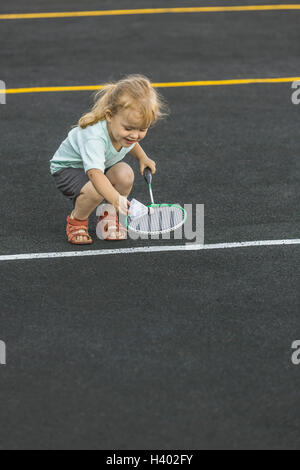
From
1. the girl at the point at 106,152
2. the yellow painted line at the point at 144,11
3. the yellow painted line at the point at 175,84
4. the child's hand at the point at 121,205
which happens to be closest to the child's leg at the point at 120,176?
the girl at the point at 106,152

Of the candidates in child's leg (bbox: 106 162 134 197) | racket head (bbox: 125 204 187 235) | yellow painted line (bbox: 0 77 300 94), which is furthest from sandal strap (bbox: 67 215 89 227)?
yellow painted line (bbox: 0 77 300 94)

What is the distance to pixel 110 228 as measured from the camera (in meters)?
5.84

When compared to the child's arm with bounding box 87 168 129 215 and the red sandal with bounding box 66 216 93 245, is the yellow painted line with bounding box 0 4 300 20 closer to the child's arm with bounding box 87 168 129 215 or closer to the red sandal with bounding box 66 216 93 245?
the red sandal with bounding box 66 216 93 245

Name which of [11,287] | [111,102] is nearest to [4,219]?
[11,287]

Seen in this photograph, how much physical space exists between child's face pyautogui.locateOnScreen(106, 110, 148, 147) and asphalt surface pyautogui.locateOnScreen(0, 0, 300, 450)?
2.91ft

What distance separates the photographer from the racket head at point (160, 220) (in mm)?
5180

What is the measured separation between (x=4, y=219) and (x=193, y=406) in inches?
107

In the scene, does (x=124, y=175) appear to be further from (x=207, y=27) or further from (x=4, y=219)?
(x=207, y=27)

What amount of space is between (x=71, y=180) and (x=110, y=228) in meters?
0.50

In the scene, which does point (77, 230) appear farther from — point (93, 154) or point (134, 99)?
point (134, 99)

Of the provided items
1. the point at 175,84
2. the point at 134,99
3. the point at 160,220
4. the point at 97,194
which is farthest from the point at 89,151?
the point at 175,84

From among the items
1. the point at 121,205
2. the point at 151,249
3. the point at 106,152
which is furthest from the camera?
the point at 151,249

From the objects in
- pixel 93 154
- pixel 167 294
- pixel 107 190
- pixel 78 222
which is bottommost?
pixel 167 294

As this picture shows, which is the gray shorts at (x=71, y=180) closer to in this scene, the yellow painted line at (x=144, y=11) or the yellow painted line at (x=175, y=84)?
the yellow painted line at (x=175, y=84)
